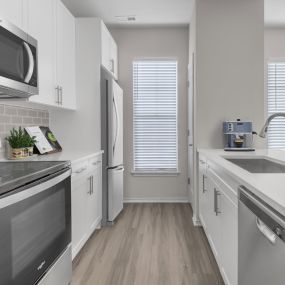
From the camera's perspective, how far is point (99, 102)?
3.63 meters

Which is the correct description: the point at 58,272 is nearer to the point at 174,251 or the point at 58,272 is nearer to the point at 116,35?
the point at 174,251

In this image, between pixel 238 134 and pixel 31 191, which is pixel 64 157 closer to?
pixel 31 191

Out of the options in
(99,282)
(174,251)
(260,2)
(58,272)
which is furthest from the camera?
(260,2)

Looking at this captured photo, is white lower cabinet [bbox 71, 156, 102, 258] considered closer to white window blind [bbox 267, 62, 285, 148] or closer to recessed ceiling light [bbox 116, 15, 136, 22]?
recessed ceiling light [bbox 116, 15, 136, 22]

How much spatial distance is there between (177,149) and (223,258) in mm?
2851

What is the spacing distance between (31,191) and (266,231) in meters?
1.04

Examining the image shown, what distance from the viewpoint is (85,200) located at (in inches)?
117

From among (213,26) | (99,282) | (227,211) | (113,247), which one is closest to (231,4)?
(213,26)

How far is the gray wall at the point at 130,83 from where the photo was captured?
4.84 m

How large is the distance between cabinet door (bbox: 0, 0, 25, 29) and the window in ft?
9.13

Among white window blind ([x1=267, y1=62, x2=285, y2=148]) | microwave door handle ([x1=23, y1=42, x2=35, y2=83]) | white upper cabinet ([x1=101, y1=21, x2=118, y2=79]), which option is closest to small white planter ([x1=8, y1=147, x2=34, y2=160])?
microwave door handle ([x1=23, y1=42, x2=35, y2=83])

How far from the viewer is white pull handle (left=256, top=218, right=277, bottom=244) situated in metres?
1.06

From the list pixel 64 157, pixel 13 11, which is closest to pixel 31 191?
pixel 64 157

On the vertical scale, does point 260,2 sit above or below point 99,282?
above
